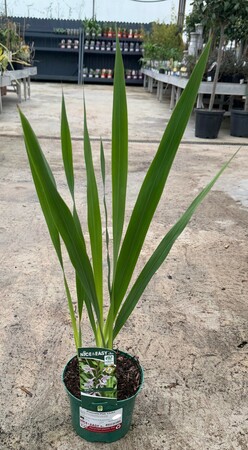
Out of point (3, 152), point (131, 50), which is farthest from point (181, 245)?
point (131, 50)

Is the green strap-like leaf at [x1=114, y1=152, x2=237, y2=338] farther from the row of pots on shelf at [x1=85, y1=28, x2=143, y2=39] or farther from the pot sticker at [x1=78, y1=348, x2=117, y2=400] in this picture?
the row of pots on shelf at [x1=85, y1=28, x2=143, y2=39]

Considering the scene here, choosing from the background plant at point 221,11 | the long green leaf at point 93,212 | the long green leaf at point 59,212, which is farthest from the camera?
the background plant at point 221,11

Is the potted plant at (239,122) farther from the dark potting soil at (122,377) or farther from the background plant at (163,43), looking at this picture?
the dark potting soil at (122,377)

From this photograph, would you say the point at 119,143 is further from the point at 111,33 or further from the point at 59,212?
the point at 111,33

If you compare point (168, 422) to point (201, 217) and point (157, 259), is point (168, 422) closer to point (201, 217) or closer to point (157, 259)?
point (157, 259)

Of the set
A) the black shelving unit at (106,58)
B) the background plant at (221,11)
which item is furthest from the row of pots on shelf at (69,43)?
the background plant at (221,11)

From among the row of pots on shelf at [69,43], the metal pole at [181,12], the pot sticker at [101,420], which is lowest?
the pot sticker at [101,420]
